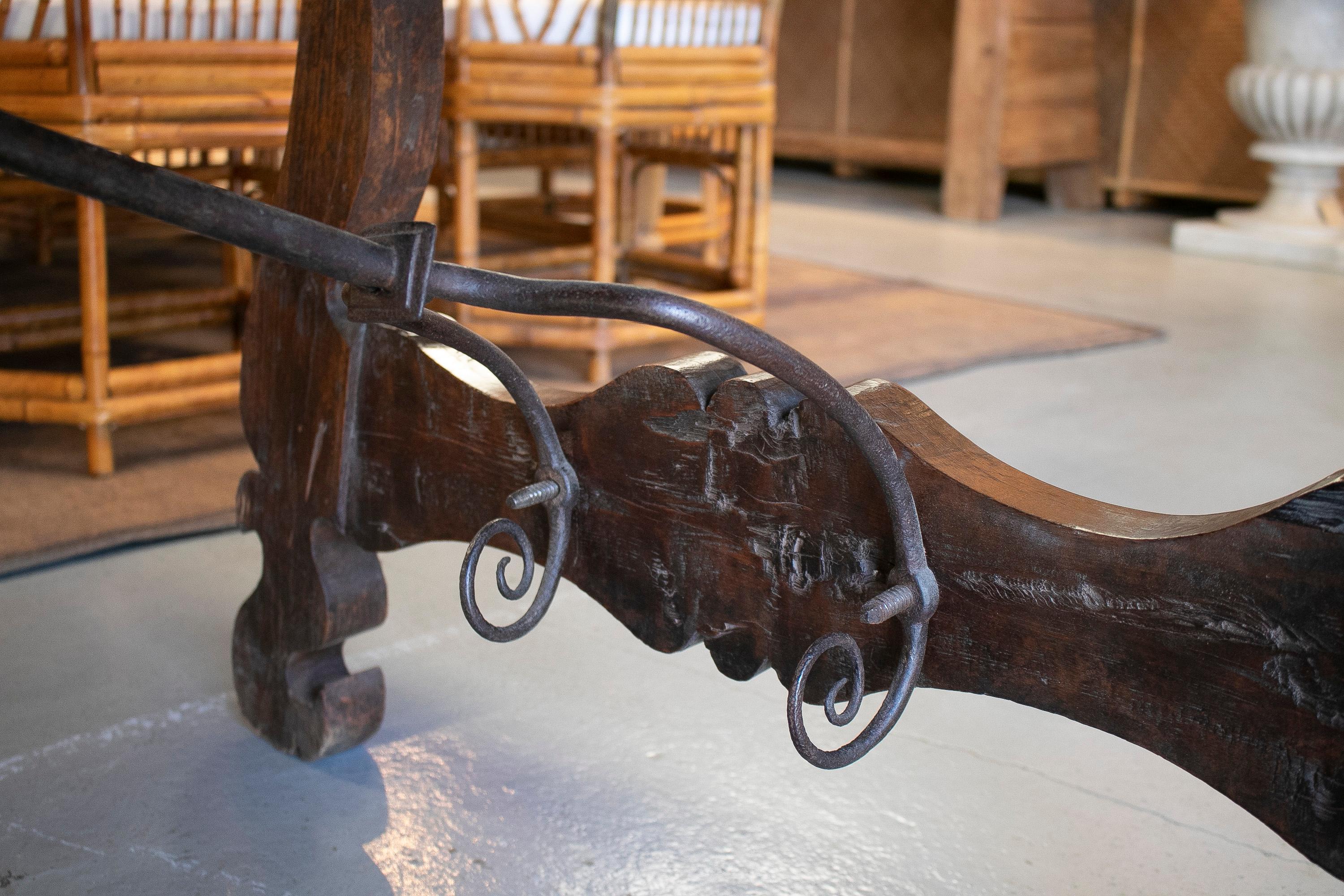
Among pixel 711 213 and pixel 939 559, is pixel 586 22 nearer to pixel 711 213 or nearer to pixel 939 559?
pixel 711 213

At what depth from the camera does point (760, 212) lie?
241 centimetres

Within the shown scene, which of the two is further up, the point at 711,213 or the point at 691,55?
the point at 691,55

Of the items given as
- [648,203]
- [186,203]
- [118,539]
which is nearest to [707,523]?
[186,203]

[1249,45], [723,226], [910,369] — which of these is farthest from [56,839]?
[1249,45]

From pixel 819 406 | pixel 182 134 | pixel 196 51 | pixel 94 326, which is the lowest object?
pixel 94 326

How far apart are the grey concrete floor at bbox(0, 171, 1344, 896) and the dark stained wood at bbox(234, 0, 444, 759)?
7cm

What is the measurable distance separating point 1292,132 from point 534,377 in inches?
99.7

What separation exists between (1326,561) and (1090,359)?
2011mm

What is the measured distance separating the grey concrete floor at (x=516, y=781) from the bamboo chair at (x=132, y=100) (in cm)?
31

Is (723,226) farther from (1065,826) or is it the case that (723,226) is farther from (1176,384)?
(1065,826)

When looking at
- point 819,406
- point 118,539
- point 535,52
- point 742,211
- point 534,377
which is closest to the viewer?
point 819,406

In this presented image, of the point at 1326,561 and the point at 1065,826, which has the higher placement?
the point at 1326,561

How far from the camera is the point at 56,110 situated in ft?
5.24

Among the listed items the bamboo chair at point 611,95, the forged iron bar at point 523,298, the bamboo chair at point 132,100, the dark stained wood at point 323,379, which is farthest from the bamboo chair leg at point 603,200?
the forged iron bar at point 523,298
